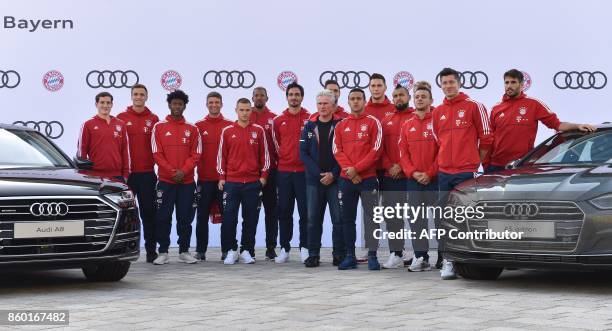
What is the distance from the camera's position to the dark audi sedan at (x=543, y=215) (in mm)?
6840

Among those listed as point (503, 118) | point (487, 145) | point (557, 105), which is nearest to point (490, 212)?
point (487, 145)

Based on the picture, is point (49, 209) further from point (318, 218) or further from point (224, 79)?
point (224, 79)

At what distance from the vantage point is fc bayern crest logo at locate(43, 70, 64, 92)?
36.2ft

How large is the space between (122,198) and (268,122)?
3109 mm

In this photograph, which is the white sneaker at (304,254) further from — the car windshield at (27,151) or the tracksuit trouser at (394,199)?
the car windshield at (27,151)

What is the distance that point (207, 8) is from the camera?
1119cm

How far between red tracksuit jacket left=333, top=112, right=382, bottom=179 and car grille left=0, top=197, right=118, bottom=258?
246cm

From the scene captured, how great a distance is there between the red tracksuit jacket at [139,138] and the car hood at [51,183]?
7.24 feet

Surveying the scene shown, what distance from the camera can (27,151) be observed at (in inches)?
324

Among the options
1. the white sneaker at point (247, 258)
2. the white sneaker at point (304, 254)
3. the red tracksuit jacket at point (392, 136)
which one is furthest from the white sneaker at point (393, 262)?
the white sneaker at point (247, 258)

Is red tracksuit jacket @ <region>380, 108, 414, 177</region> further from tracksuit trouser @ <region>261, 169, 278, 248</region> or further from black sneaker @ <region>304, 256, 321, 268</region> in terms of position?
tracksuit trouser @ <region>261, 169, 278, 248</region>

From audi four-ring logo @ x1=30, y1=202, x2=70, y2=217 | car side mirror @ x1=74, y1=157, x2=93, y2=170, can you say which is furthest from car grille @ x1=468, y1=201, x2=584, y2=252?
car side mirror @ x1=74, y1=157, x2=93, y2=170

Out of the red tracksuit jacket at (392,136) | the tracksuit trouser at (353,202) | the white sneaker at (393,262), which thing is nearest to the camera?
the tracksuit trouser at (353,202)

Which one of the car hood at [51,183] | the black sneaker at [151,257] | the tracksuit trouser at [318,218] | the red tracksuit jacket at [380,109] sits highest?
the red tracksuit jacket at [380,109]
